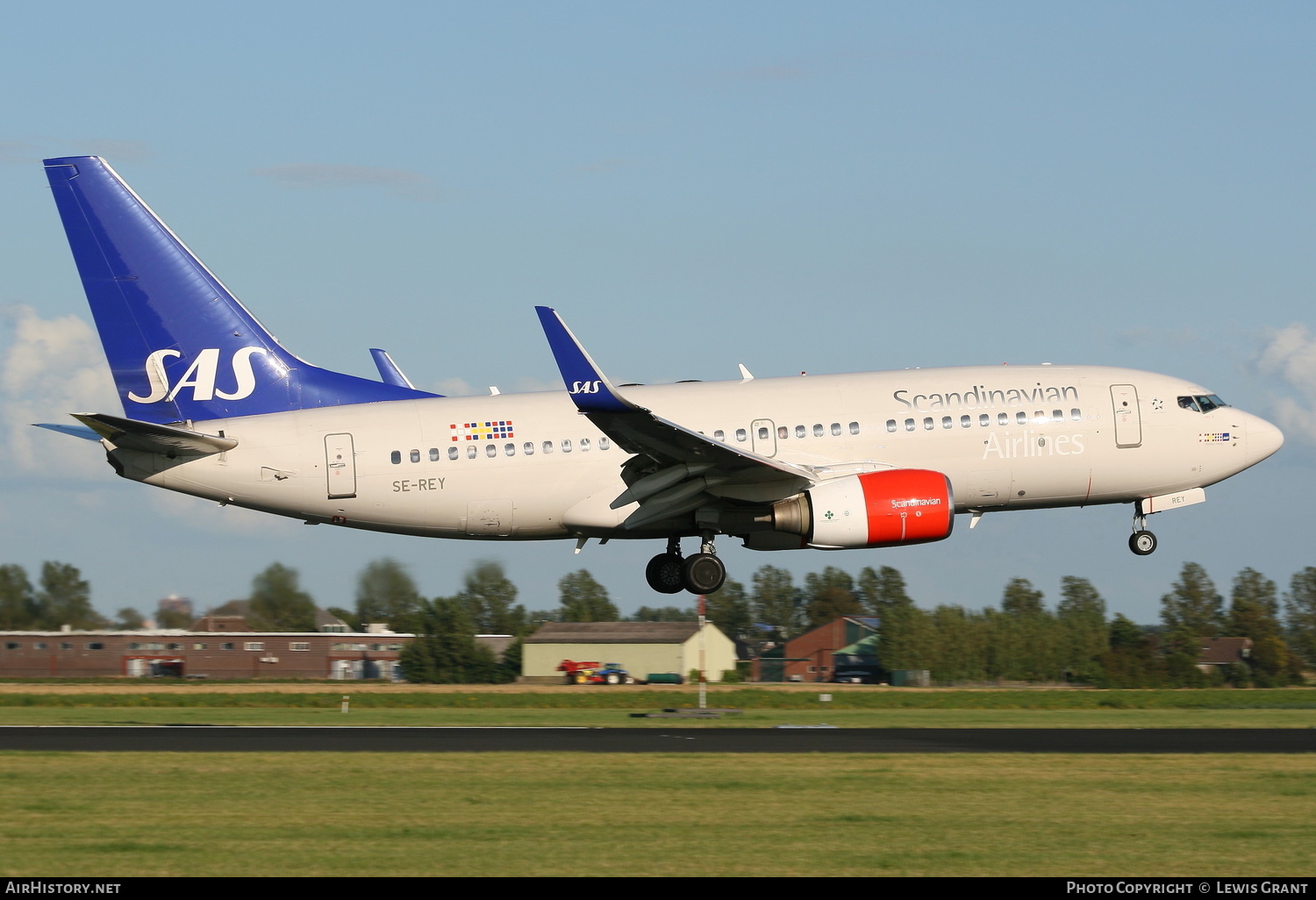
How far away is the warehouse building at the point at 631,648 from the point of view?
274 feet

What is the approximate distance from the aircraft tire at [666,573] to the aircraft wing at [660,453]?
2152mm

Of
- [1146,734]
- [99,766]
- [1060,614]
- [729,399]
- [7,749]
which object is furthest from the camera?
[1060,614]

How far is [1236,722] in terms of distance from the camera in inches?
1401

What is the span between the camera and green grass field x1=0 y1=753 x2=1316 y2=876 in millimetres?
15133

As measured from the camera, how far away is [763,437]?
31.9 meters

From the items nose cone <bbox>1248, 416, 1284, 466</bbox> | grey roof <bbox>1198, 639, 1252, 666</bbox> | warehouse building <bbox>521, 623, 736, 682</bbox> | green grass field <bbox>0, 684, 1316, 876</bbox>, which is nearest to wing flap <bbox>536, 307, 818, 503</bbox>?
green grass field <bbox>0, 684, 1316, 876</bbox>

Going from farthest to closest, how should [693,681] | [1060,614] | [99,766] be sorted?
[1060,614] → [693,681] → [99,766]

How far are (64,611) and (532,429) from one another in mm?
55269

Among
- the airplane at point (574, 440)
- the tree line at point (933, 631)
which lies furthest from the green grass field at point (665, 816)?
the tree line at point (933, 631)

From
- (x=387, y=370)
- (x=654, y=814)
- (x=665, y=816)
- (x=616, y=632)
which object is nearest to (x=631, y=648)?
(x=616, y=632)

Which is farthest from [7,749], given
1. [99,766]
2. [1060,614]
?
[1060,614]

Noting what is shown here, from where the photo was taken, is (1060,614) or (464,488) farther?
(1060,614)

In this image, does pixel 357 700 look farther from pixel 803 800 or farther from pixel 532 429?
pixel 803 800

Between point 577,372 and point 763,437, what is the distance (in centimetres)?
580
